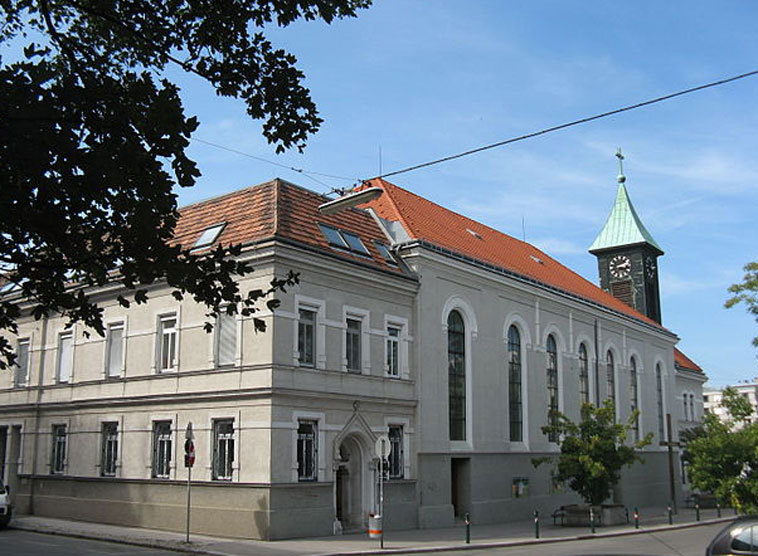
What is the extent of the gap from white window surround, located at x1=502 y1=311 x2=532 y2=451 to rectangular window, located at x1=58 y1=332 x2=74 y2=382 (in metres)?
16.9

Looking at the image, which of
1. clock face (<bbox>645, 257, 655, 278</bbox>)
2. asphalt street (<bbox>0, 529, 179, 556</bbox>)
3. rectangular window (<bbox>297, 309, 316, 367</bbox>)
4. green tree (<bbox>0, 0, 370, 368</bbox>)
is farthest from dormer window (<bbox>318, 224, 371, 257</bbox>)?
clock face (<bbox>645, 257, 655, 278</bbox>)

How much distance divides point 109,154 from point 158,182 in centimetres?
59

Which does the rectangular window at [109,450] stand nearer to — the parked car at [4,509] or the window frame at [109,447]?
the window frame at [109,447]

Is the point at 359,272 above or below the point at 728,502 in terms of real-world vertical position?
above

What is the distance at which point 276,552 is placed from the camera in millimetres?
19609

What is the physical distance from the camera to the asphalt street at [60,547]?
19138 mm

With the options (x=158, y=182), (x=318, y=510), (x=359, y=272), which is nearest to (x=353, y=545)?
(x=318, y=510)

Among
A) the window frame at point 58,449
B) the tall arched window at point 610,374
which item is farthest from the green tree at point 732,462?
the window frame at point 58,449

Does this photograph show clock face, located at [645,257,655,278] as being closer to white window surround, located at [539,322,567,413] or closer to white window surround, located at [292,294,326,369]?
white window surround, located at [539,322,567,413]

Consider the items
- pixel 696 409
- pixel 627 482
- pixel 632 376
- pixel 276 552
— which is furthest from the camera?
pixel 696 409

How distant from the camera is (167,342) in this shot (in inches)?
1034

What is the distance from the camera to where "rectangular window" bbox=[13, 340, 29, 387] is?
3136cm

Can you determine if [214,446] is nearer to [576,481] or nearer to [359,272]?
[359,272]

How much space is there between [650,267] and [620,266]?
2156 millimetres
